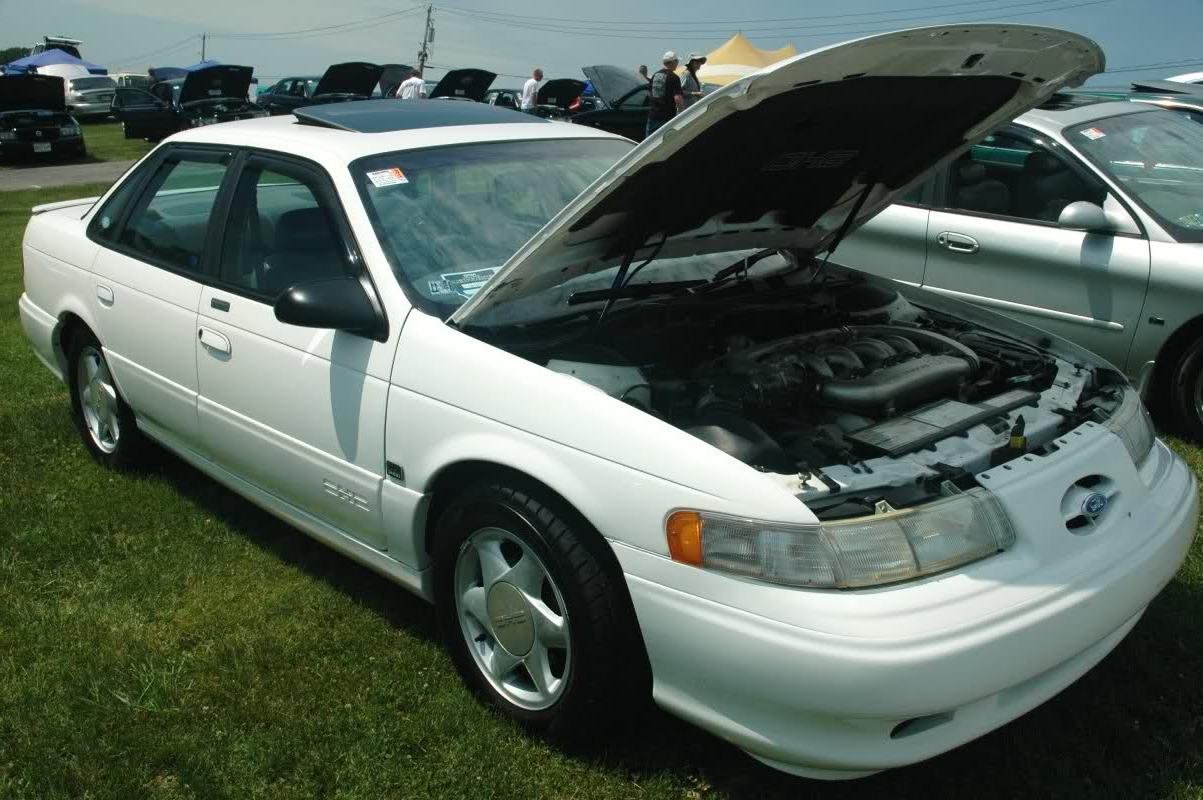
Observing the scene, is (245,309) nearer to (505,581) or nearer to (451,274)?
(451,274)

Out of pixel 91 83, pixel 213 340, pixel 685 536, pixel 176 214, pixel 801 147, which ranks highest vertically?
pixel 801 147

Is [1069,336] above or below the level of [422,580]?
above

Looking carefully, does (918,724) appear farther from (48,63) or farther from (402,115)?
(48,63)

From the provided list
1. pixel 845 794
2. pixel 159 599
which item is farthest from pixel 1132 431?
pixel 159 599

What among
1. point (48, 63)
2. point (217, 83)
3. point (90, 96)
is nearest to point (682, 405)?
point (217, 83)

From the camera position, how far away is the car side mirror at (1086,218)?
4898mm

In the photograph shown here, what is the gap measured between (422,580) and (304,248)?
122cm

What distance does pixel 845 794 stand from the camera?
264 centimetres

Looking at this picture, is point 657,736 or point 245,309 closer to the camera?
point 657,736

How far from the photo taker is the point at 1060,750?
275cm

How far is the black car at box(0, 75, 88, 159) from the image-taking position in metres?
19.5

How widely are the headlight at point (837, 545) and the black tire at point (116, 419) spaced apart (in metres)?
3.11

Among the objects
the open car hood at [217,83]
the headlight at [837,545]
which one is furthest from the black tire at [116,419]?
the open car hood at [217,83]

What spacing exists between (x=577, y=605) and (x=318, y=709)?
1.01 metres
